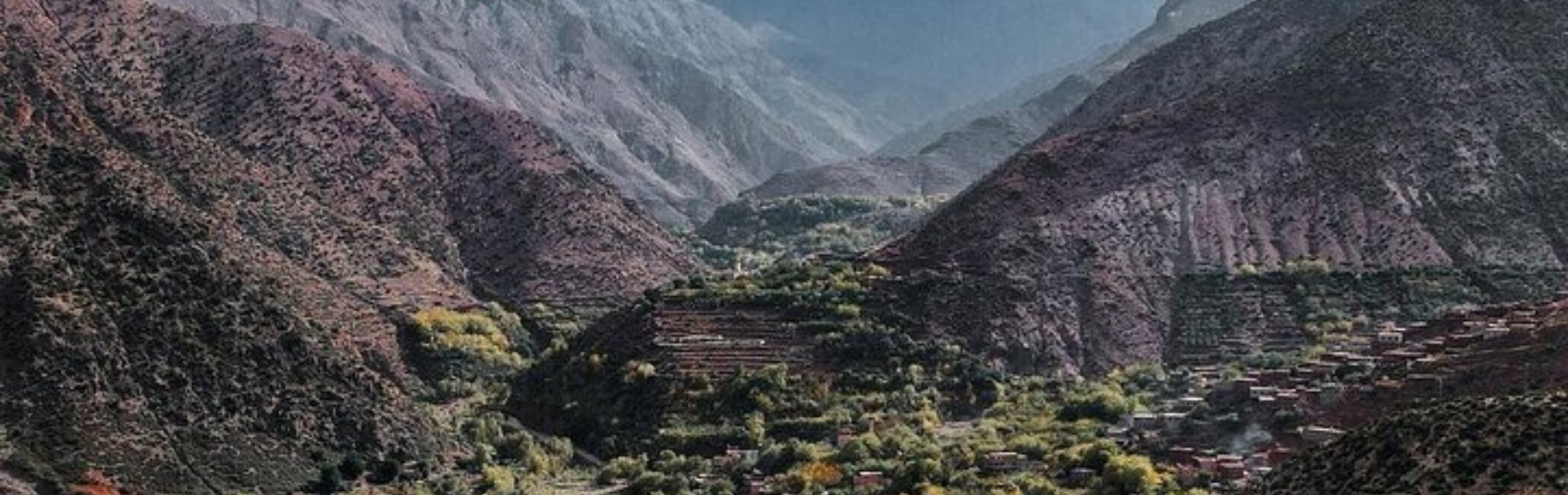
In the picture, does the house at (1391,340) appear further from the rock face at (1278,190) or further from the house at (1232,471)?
the rock face at (1278,190)

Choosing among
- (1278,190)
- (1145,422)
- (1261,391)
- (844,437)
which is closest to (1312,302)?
(1278,190)

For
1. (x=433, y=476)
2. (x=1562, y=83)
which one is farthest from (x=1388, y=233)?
(x=433, y=476)

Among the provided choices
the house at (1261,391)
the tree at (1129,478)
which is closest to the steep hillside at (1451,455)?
the tree at (1129,478)

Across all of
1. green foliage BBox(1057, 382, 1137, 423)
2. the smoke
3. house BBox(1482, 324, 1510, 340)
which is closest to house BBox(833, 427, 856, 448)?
green foliage BBox(1057, 382, 1137, 423)

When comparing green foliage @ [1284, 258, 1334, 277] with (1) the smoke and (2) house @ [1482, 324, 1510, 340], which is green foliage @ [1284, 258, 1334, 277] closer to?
(2) house @ [1482, 324, 1510, 340]

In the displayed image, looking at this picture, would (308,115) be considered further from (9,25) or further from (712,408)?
(712,408)

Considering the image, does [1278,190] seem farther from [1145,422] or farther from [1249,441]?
[1249,441]
